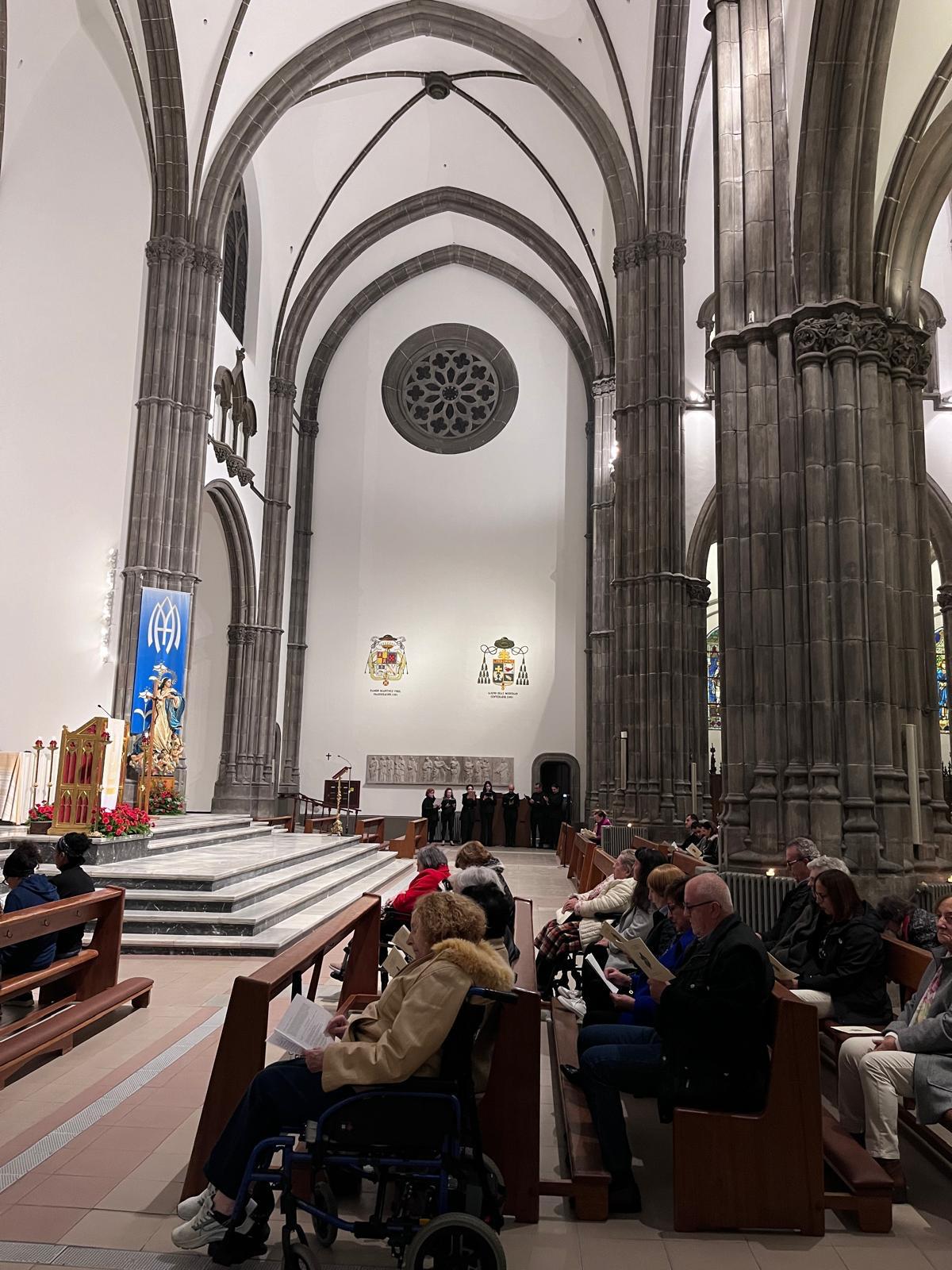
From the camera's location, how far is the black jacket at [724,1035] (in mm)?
3119

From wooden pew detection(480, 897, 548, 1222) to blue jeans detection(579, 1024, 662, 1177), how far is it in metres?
0.24

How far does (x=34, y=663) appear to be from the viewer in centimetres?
1438

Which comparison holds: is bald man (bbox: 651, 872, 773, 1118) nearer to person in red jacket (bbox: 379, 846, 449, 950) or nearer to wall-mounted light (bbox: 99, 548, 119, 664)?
person in red jacket (bbox: 379, 846, 449, 950)

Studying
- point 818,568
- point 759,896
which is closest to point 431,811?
point 759,896

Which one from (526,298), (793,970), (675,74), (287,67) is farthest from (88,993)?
(526,298)

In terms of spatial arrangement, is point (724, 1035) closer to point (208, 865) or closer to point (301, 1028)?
point (301, 1028)

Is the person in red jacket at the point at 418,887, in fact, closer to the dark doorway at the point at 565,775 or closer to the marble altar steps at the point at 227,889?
the marble altar steps at the point at 227,889

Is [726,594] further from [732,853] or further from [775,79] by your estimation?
[775,79]

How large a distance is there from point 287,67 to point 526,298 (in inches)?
352

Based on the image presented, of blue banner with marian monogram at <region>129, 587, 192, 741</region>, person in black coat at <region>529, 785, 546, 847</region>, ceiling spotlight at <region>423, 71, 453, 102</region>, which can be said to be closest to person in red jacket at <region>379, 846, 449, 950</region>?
blue banner with marian monogram at <region>129, 587, 192, 741</region>

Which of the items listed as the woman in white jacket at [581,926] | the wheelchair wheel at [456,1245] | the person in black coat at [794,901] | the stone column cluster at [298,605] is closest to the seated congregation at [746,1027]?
the person in black coat at [794,901]

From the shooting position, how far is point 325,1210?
2791 millimetres

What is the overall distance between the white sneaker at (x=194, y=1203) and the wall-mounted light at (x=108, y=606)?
13021 mm

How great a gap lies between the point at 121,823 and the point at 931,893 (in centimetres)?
755
